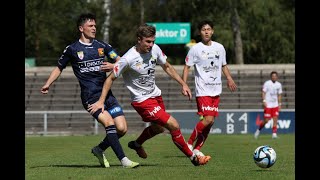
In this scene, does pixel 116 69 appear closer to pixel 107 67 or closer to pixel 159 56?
pixel 107 67

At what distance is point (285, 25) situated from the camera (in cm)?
6003

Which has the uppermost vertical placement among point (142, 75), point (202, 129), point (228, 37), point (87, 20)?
point (87, 20)

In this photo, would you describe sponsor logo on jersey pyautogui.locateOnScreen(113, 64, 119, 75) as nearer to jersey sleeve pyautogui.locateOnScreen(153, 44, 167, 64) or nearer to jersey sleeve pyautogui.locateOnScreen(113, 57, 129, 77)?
jersey sleeve pyautogui.locateOnScreen(113, 57, 129, 77)

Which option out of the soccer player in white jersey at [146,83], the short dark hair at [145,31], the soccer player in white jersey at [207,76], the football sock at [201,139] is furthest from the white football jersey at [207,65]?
the short dark hair at [145,31]

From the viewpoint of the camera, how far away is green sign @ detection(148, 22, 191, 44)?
48.7 metres

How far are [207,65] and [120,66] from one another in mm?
3380

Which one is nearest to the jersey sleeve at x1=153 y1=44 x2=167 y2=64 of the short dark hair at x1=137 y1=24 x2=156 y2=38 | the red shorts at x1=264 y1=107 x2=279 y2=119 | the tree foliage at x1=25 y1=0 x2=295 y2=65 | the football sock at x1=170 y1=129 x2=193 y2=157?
the short dark hair at x1=137 y1=24 x2=156 y2=38

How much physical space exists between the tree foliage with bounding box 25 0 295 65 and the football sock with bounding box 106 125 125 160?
34945mm

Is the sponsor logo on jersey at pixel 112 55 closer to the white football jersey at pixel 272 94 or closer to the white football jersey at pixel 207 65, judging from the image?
the white football jersey at pixel 207 65

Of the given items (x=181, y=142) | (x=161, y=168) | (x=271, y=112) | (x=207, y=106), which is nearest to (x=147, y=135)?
(x=181, y=142)

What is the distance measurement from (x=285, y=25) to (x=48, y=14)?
18565 mm
